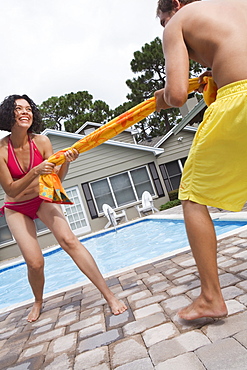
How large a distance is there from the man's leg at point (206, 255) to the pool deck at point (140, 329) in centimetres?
9

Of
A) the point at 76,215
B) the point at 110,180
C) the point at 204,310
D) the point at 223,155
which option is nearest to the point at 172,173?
the point at 110,180

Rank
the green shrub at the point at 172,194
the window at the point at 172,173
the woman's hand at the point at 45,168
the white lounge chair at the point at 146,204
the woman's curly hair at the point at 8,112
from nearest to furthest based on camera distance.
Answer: the woman's hand at the point at 45,168 → the woman's curly hair at the point at 8,112 → the white lounge chair at the point at 146,204 → the green shrub at the point at 172,194 → the window at the point at 172,173

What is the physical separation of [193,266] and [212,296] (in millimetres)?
1336

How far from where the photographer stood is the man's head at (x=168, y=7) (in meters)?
1.81

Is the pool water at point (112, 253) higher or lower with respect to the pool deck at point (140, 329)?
lower

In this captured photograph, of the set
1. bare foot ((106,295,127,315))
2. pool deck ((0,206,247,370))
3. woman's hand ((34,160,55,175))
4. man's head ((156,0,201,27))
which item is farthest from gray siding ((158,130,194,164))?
man's head ((156,0,201,27))

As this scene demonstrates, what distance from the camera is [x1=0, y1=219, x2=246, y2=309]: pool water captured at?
629cm

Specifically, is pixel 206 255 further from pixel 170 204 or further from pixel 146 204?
pixel 170 204

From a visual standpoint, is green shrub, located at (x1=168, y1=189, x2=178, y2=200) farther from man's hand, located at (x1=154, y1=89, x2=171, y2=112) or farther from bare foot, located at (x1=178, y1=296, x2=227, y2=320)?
bare foot, located at (x1=178, y1=296, x2=227, y2=320)

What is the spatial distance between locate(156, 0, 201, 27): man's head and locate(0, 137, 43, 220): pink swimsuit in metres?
1.62

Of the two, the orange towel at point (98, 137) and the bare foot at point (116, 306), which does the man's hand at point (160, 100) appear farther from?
the bare foot at point (116, 306)

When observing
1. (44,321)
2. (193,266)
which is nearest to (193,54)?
(193,266)

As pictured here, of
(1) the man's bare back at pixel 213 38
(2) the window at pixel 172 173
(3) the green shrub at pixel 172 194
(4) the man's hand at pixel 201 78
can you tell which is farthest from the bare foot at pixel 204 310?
(2) the window at pixel 172 173

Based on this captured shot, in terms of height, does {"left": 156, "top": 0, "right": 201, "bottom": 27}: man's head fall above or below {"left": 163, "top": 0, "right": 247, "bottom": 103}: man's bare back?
above
